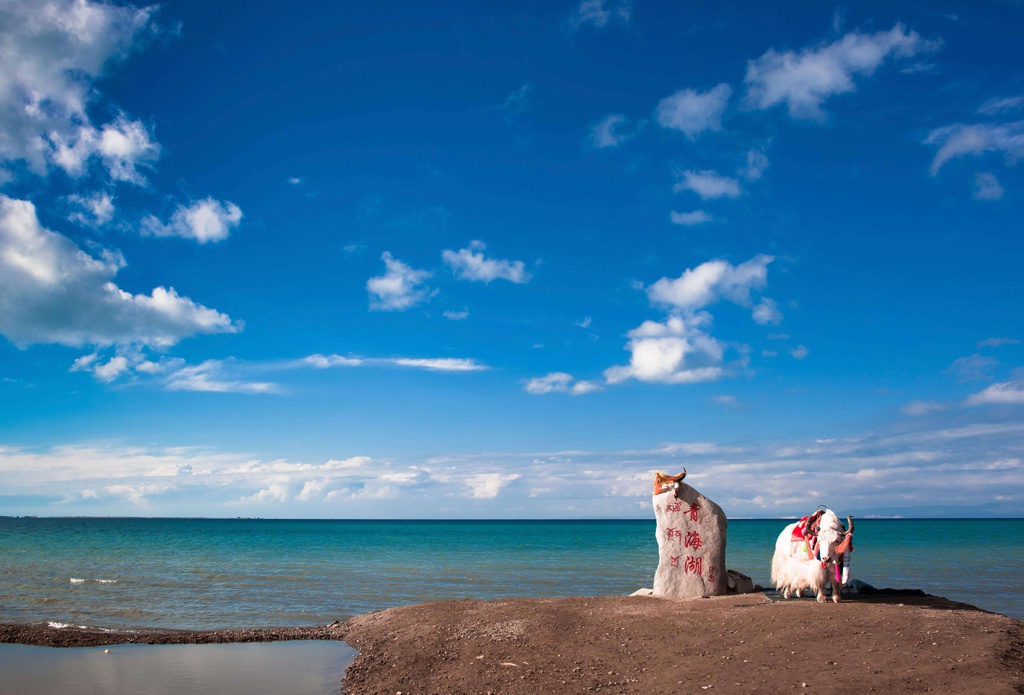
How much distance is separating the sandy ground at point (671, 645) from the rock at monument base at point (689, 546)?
676 millimetres

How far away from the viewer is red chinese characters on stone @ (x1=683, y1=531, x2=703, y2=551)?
14.4m

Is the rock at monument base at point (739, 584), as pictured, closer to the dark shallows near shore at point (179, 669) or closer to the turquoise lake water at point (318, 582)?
the turquoise lake water at point (318, 582)

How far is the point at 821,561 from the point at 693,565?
8.57 feet

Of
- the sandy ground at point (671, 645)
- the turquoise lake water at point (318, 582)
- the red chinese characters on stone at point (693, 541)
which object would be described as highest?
the red chinese characters on stone at point (693, 541)

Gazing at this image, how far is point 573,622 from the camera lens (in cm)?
1199

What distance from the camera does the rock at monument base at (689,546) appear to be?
1428cm

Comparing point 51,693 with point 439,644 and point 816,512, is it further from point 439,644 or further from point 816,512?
point 816,512

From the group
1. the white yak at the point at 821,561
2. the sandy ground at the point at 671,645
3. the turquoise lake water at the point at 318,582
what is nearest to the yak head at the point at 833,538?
the white yak at the point at 821,561

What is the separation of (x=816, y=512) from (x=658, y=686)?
749 cm

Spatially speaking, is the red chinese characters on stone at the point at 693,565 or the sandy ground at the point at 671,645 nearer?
the sandy ground at the point at 671,645

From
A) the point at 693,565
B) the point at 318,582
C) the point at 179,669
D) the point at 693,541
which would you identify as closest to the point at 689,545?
Result: the point at 693,541

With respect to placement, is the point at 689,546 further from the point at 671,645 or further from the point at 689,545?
the point at 671,645

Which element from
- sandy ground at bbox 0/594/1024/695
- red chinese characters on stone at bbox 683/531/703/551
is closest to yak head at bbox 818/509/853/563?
sandy ground at bbox 0/594/1024/695

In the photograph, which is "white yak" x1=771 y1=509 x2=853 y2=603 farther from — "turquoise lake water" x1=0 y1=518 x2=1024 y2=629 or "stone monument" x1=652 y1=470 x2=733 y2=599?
"turquoise lake water" x1=0 y1=518 x2=1024 y2=629
